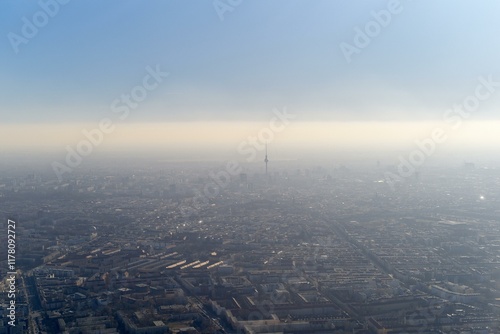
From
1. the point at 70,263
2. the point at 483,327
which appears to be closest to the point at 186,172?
the point at 70,263

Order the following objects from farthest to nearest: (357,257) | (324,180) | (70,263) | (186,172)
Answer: (186,172) → (324,180) → (357,257) → (70,263)

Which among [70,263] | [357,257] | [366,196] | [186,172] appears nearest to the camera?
[70,263]

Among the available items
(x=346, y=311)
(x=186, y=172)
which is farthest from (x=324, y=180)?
(x=346, y=311)

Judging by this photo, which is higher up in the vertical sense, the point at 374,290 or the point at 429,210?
the point at 429,210

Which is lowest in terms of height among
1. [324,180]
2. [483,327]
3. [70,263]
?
[483,327]

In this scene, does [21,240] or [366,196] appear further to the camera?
[366,196]

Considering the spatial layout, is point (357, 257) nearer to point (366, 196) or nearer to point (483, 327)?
point (483, 327)

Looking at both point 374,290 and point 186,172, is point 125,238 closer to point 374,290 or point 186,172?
point 374,290
